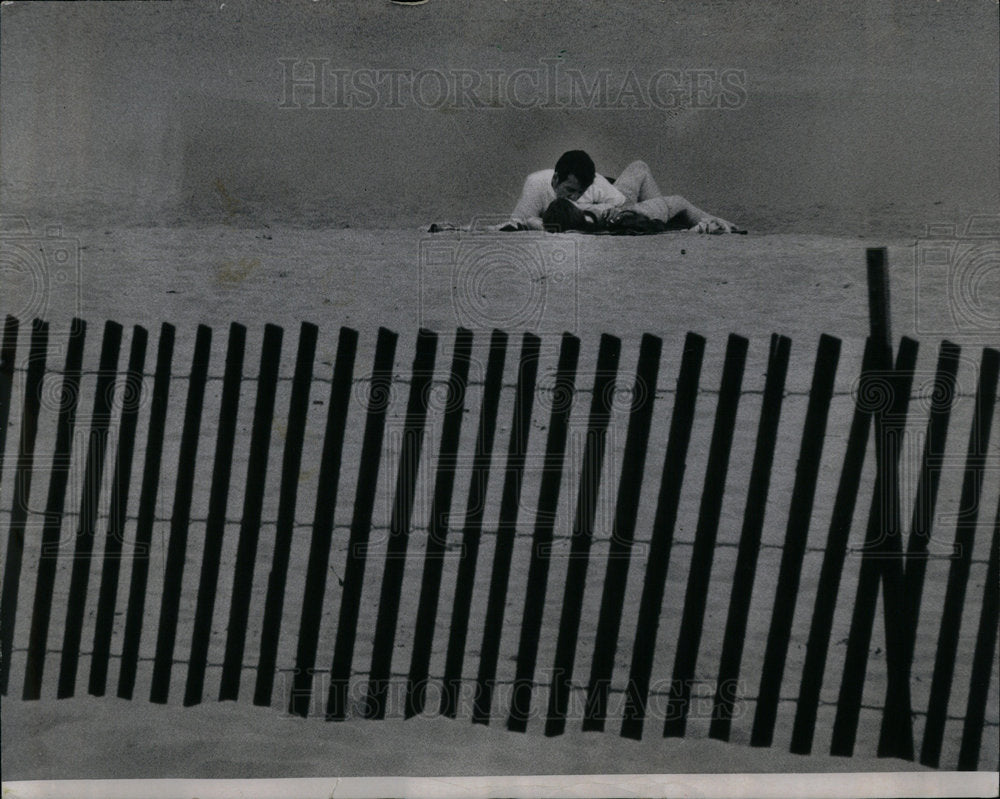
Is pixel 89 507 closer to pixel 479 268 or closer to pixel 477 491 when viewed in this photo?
pixel 477 491

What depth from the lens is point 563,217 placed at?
3062mm

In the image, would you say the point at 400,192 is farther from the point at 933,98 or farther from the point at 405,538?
the point at 933,98

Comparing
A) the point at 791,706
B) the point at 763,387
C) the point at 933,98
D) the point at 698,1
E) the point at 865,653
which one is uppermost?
the point at 698,1

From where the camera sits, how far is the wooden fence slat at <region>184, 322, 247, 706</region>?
9.86 feet

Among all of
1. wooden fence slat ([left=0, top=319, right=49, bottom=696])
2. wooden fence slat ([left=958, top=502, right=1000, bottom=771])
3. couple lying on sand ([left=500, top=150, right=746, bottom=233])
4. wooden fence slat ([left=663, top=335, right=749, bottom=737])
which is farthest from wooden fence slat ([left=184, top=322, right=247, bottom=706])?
wooden fence slat ([left=958, top=502, right=1000, bottom=771])

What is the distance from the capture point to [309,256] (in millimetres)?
3070

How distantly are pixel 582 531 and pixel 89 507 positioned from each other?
6.60 ft

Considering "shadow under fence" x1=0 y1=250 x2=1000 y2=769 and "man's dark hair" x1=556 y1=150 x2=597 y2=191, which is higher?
"man's dark hair" x1=556 y1=150 x2=597 y2=191

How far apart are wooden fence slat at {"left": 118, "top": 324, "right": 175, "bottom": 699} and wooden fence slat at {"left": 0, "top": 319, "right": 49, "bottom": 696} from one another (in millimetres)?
464

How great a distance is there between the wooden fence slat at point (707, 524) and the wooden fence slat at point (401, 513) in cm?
116

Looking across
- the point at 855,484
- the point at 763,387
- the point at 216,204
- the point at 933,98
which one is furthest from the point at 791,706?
the point at 216,204

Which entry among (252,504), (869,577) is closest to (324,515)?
(252,504)

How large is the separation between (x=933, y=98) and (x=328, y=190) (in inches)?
100

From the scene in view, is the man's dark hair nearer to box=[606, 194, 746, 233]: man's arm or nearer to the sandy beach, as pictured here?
the sandy beach
